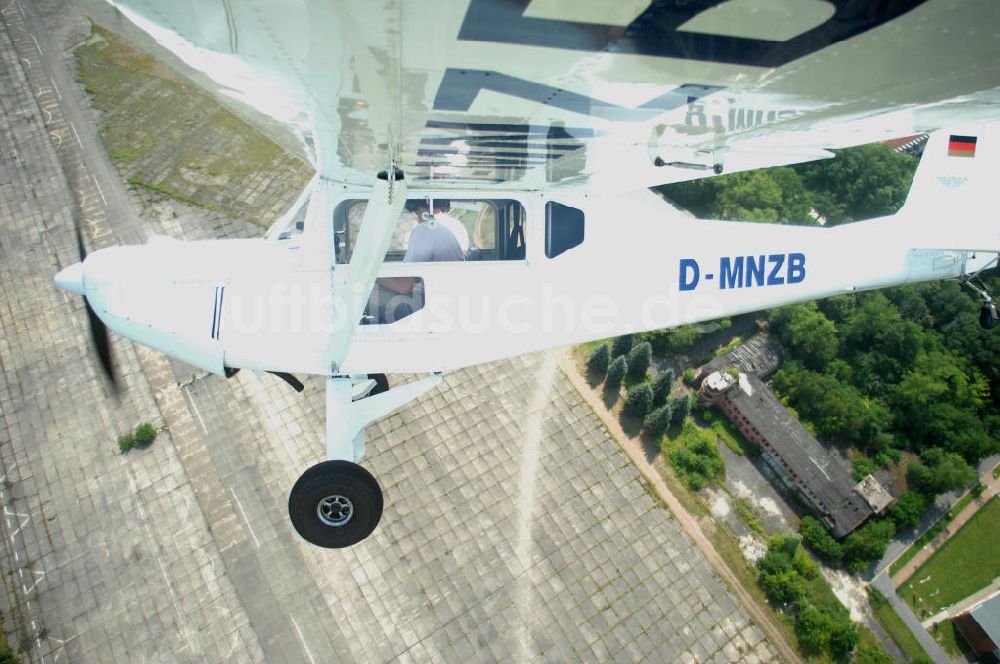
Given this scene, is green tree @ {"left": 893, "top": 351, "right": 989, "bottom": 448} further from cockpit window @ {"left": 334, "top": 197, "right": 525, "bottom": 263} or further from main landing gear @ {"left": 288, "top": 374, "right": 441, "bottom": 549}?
main landing gear @ {"left": 288, "top": 374, "right": 441, "bottom": 549}

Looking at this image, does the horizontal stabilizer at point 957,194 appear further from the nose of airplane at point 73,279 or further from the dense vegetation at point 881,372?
the nose of airplane at point 73,279

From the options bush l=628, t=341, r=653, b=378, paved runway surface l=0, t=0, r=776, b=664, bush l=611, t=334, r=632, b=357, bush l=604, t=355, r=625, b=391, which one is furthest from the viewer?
bush l=611, t=334, r=632, b=357

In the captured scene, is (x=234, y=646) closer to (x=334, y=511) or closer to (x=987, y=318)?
(x=334, y=511)

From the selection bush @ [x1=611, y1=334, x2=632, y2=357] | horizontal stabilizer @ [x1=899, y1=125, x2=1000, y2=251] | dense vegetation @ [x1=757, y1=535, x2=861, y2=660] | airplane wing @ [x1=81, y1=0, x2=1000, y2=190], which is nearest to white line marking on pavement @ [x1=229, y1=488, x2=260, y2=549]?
airplane wing @ [x1=81, y1=0, x2=1000, y2=190]

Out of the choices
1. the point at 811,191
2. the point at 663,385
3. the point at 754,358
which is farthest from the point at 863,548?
the point at 811,191

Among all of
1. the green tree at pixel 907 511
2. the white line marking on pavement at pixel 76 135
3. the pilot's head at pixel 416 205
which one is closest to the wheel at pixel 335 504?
the pilot's head at pixel 416 205
